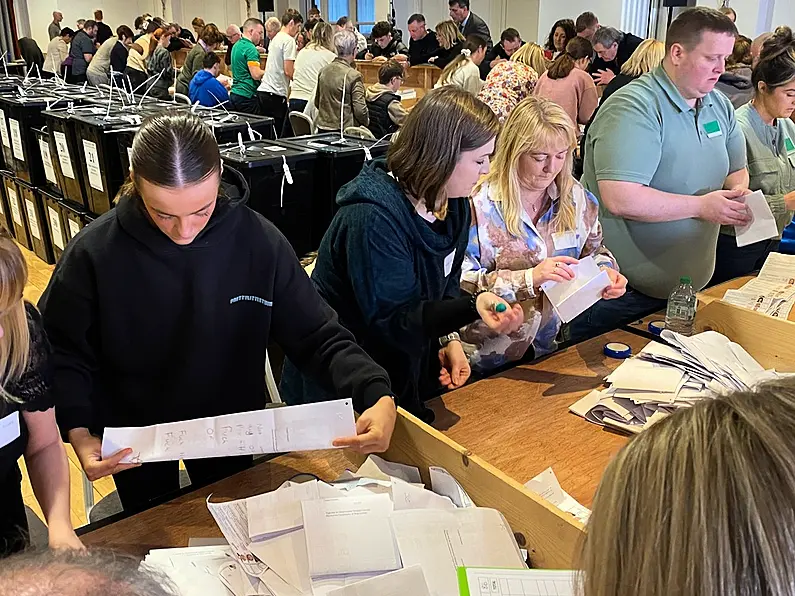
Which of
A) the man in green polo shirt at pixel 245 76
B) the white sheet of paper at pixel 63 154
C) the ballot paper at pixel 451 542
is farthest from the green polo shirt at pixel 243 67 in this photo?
the ballot paper at pixel 451 542

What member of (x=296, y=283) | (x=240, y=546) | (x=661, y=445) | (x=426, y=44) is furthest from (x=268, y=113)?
(x=661, y=445)

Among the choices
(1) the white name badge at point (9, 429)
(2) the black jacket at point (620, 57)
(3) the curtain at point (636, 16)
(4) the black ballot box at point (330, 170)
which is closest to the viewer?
(1) the white name badge at point (9, 429)

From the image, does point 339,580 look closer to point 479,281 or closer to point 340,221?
point 340,221

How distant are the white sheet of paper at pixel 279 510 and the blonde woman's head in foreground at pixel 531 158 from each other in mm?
1057

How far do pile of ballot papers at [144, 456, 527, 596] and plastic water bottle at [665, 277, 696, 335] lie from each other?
112cm

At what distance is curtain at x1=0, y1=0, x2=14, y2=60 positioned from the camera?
14281mm

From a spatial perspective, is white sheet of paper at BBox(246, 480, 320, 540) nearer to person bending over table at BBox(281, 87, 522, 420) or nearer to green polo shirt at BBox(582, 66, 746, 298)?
person bending over table at BBox(281, 87, 522, 420)

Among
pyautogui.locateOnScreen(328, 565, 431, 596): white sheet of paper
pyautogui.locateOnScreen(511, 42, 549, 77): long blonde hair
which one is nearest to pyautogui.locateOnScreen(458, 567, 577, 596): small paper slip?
pyautogui.locateOnScreen(328, 565, 431, 596): white sheet of paper

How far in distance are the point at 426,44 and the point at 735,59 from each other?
418cm

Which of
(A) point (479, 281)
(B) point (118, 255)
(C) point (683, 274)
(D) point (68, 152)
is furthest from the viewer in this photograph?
(D) point (68, 152)

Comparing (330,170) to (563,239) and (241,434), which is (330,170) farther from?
(241,434)

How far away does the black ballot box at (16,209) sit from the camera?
4.84 m

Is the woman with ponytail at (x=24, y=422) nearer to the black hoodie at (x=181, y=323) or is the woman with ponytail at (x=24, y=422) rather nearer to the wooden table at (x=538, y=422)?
the black hoodie at (x=181, y=323)

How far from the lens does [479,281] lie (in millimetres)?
1983
